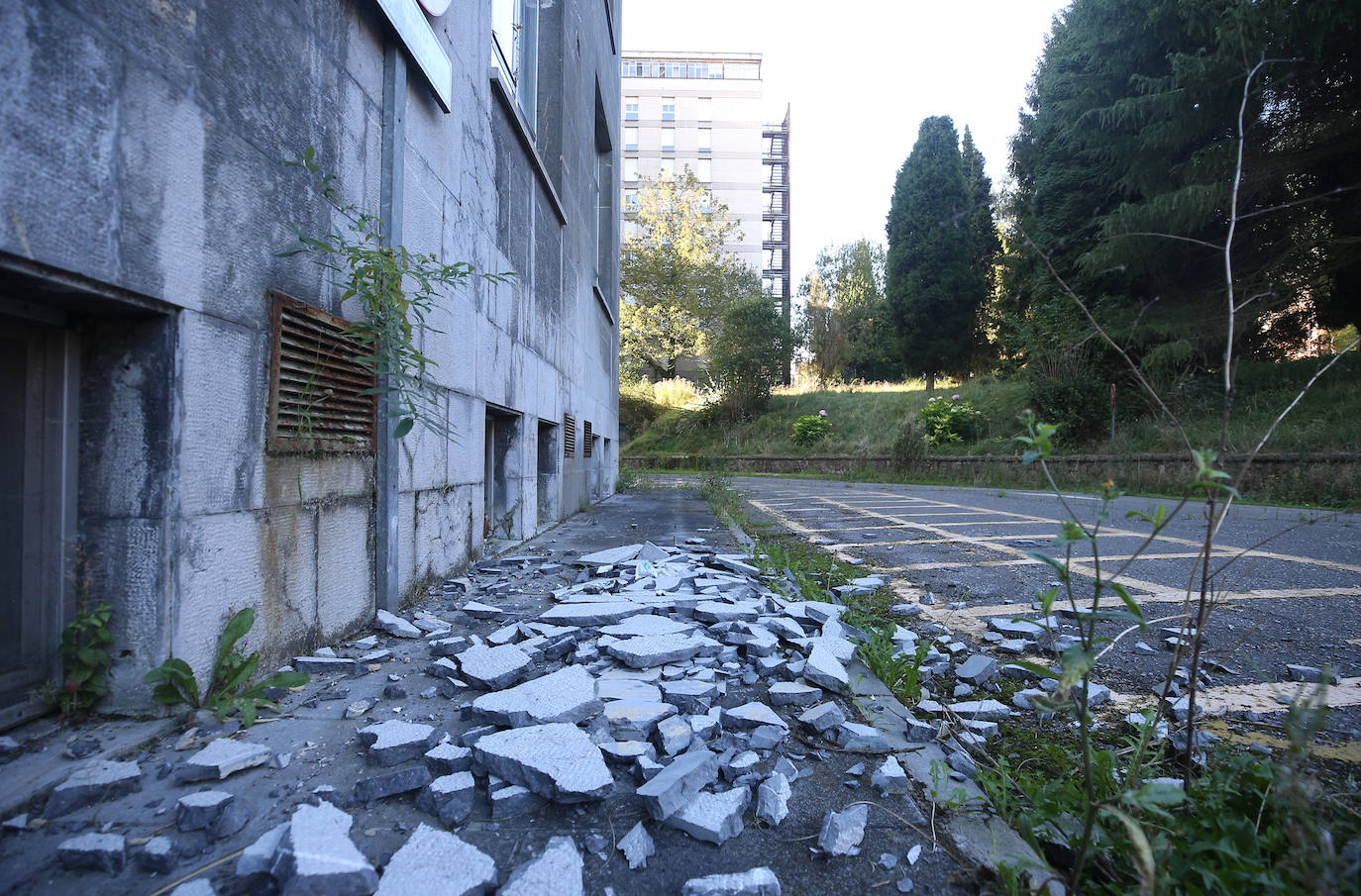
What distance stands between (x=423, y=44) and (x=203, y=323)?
219cm

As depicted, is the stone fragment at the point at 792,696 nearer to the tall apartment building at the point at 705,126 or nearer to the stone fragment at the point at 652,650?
the stone fragment at the point at 652,650

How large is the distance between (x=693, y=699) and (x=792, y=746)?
372mm

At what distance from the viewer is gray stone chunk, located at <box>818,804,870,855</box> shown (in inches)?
57.6

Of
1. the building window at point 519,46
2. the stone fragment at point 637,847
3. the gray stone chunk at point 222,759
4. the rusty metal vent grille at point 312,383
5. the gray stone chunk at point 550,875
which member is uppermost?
the building window at point 519,46

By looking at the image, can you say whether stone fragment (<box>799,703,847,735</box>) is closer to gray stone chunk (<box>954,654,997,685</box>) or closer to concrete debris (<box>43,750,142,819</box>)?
gray stone chunk (<box>954,654,997,685</box>)

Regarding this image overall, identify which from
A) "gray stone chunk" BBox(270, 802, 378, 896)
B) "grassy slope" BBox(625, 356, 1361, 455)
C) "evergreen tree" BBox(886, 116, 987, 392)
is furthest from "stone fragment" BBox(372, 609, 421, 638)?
"evergreen tree" BBox(886, 116, 987, 392)

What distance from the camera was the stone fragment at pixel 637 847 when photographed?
1.42 meters

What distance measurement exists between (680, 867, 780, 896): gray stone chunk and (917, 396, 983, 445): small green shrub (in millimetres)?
17213

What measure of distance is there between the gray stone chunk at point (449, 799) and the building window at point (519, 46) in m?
5.24

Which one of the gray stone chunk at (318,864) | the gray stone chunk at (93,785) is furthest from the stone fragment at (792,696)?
the gray stone chunk at (93,785)

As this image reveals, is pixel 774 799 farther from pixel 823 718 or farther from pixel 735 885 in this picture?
pixel 823 718

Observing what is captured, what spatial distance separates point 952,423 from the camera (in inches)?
700

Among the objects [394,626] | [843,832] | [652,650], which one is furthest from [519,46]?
[843,832]

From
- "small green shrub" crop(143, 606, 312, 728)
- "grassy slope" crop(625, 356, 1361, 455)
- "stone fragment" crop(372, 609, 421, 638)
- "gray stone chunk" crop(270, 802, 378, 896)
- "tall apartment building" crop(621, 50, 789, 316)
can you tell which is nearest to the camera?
"gray stone chunk" crop(270, 802, 378, 896)
